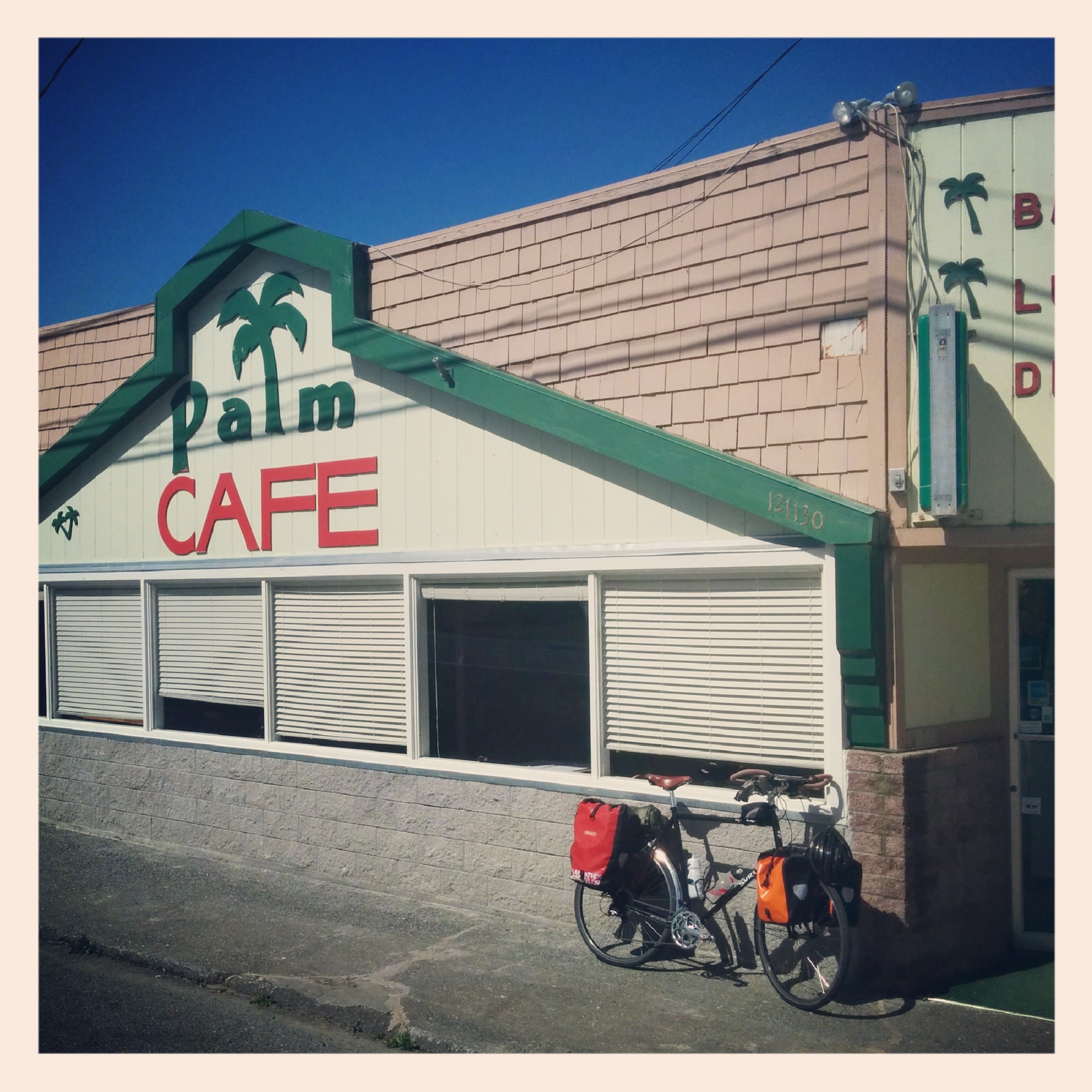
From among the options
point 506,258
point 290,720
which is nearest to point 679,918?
point 290,720

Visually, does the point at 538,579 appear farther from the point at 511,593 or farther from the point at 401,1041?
the point at 401,1041

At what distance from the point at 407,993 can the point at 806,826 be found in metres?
2.51

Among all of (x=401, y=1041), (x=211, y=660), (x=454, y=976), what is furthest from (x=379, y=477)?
(x=401, y=1041)

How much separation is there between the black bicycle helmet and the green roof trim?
1663mm

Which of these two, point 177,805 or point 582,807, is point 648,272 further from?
point 177,805

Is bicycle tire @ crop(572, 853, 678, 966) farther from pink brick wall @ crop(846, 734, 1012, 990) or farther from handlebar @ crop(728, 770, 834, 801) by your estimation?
pink brick wall @ crop(846, 734, 1012, 990)

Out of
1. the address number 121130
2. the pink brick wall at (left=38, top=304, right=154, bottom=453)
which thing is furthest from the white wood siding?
the pink brick wall at (left=38, top=304, right=154, bottom=453)

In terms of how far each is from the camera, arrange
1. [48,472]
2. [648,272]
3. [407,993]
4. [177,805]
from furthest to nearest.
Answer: [48,472], [177,805], [648,272], [407,993]

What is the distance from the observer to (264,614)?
9.38 meters

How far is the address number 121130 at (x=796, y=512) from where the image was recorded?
6.27 metres

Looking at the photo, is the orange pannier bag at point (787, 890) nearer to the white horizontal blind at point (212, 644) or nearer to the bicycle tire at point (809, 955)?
the bicycle tire at point (809, 955)

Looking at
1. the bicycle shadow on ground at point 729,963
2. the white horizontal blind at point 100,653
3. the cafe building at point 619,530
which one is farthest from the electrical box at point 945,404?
Answer: the white horizontal blind at point 100,653

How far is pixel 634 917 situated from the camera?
687 centimetres

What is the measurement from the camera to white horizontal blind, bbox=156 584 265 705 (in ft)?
31.5
